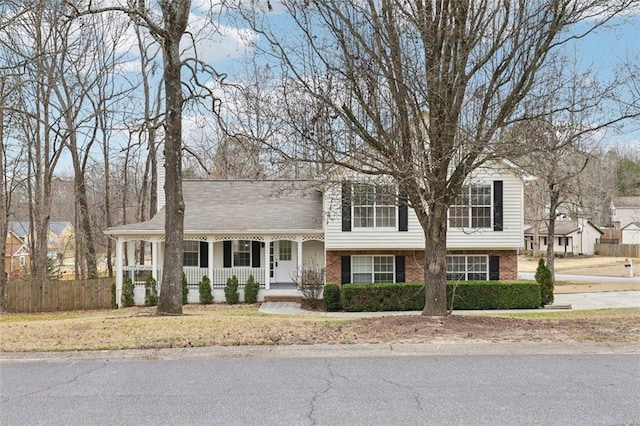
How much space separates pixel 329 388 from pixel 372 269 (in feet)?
62.5

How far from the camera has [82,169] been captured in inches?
1341

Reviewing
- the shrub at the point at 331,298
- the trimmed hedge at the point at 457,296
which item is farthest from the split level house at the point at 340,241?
the shrub at the point at 331,298

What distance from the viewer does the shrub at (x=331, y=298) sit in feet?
74.5

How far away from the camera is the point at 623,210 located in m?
87.2

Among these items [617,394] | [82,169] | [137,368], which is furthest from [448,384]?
[82,169]

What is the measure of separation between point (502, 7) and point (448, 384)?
6851mm

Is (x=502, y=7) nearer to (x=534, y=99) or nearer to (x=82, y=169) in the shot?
(x=534, y=99)

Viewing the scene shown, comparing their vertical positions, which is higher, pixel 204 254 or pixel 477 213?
pixel 477 213

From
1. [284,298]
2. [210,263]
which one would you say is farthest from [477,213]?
[210,263]

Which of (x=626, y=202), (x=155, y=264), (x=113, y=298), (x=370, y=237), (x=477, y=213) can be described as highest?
(x=626, y=202)

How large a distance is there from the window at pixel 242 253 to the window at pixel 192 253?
63.6 inches

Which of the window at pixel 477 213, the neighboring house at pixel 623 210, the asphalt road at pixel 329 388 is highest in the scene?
the neighboring house at pixel 623 210

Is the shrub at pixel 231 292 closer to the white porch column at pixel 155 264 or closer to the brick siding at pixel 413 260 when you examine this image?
the white porch column at pixel 155 264

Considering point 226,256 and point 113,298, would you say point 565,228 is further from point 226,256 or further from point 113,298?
point 113,298
